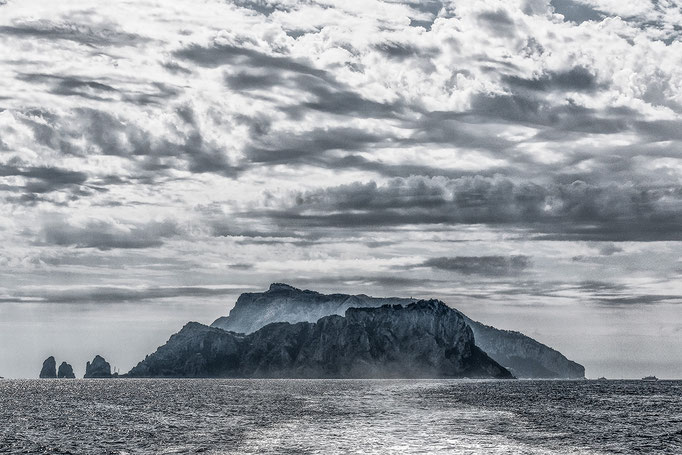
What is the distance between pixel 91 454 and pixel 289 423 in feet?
149

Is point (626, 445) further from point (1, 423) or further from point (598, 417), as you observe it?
point (1, 423)

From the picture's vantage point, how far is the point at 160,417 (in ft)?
490

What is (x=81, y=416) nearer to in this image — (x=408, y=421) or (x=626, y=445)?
(x=408, y=421)

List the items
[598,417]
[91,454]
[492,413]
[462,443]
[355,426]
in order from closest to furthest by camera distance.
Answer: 1. [91,454]
2. [462,443]
3. [355,426]
4. [598,417]
5. [492,413]

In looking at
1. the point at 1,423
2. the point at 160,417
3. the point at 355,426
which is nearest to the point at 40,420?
the point at 1,423

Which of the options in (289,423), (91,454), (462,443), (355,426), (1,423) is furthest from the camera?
(1,423)

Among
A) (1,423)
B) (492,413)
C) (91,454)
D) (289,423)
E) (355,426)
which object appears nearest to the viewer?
(91,454)

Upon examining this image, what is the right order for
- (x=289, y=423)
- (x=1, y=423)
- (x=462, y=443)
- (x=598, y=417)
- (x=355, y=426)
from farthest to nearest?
1. (x=598, y=417)
2. (x=1, y=423)
3. (x=289, y=423)
4. (x=355, y=426)
5. (x=462, y=443)

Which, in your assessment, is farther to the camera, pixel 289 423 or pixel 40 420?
pixel 40 420

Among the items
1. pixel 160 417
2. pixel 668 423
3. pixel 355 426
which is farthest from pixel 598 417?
pixel 160 417

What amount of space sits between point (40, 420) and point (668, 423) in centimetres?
10750

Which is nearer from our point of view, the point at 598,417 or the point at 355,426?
the point at 355,426

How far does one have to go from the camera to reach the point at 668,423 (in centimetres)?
13375

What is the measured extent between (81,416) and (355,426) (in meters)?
63.5
